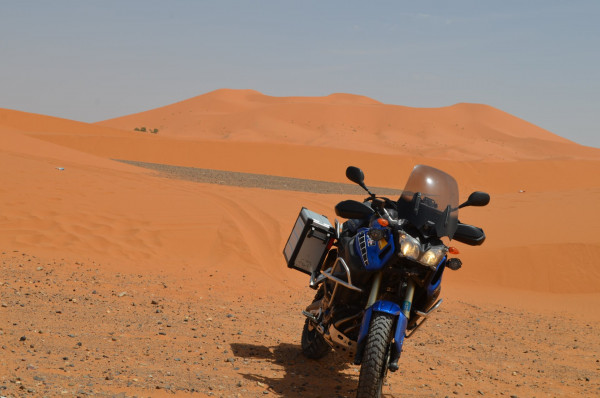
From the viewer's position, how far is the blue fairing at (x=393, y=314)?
4.42 meters

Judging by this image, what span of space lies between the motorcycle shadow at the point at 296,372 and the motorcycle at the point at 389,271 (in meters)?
0.50

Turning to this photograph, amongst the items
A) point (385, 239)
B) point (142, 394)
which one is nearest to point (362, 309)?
point (385, 239)

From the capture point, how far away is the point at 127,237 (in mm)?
11477

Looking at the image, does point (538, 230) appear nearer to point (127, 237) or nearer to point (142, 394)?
point (127, 237)

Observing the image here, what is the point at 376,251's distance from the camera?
4.66m

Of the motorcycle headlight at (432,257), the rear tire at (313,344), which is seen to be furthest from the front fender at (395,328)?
the rear tire at (313,344)

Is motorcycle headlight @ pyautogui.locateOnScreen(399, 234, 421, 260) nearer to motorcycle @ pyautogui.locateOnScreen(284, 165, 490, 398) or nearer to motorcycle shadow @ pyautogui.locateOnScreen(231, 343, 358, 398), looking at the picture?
motorcycle @ pyautogui.locateOnScreen(284, 165, 490, 398)

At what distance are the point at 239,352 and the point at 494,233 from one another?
9766 millimetres

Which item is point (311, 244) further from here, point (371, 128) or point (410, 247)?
point (371, 128)

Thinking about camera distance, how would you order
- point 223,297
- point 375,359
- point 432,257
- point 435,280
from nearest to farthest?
1. point 375,359
2. point 432,257
3. point 435,280
4. point 223,297

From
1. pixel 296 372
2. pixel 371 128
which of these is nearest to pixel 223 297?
pixel 296 372

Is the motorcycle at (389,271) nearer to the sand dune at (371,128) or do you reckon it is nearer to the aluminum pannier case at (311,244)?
the aluminum pannier case at (311,244)

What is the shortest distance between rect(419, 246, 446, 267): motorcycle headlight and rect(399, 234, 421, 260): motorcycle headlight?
0.17 ft

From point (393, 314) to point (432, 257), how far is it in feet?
1.58
